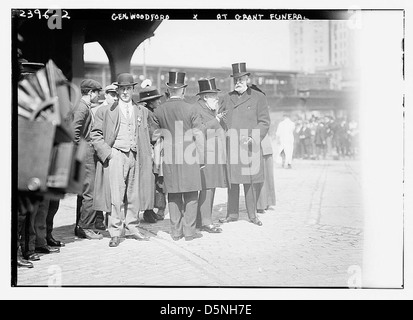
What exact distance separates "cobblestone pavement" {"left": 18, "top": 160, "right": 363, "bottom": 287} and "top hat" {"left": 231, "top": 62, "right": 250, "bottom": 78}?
105 centimetres

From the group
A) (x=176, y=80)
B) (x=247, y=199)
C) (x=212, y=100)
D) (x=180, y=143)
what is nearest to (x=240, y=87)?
(x=212, y=100)

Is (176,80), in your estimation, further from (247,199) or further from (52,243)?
(52,243)

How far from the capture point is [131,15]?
6.72 meters

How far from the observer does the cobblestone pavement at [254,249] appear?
6.70 m

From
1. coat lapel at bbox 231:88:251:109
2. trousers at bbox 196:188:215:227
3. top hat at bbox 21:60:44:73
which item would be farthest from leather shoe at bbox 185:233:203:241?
top hat at bbox 21:60:44:73

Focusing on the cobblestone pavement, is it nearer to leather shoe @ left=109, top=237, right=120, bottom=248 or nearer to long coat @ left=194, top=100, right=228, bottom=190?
leather shoe @ left=109, top=237, right=120, bottom=248

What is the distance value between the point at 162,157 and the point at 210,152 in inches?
19.0

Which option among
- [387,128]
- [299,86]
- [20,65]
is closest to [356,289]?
[387,128]

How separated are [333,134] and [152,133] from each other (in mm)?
1902

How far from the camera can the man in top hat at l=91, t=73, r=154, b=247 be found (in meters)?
6.81

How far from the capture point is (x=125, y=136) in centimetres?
681

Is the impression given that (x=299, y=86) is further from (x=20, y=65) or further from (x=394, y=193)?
(x=20, y=65)

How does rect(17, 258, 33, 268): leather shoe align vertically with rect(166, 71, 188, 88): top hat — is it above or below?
below

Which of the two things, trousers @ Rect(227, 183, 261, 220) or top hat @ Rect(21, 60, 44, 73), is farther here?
trousers @ Rect(227, 183, 261, 220)
